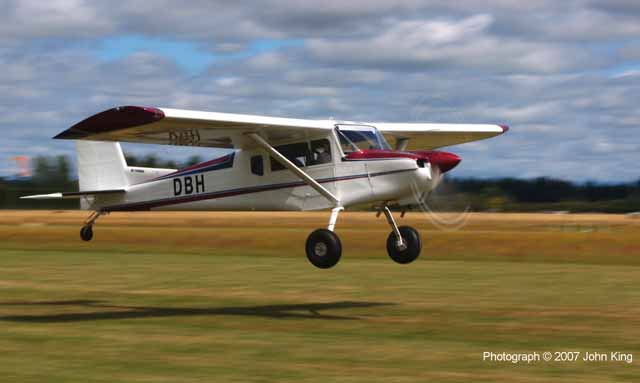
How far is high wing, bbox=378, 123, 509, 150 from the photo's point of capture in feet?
66.0

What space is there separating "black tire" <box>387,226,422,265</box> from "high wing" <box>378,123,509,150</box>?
275 cm

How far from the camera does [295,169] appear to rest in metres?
17.4

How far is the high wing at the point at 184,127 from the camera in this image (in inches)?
592

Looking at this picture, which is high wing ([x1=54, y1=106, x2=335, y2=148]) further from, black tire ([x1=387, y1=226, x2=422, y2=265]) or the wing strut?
black tire ([x1=387, y1=226, x2=422, y2=265])

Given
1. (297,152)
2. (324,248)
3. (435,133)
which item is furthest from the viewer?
(435,133)

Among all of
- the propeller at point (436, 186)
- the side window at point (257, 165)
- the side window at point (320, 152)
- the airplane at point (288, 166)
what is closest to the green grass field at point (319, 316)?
the propeller at point (436, 186)

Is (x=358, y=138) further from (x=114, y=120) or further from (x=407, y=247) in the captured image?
(x=114, y=120)

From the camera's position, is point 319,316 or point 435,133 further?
Answer: point 435,133

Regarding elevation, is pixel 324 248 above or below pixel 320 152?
below

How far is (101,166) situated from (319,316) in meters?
7.95

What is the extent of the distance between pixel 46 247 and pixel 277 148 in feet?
86.6

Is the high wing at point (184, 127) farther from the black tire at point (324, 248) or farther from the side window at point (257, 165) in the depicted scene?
the black tire at point (324, 248)

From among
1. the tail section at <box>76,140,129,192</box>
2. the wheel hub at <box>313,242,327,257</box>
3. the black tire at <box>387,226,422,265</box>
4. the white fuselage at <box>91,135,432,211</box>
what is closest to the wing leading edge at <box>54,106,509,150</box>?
the white fuselage at <box>91,135,432,211</box>

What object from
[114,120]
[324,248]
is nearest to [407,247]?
[324,248]
